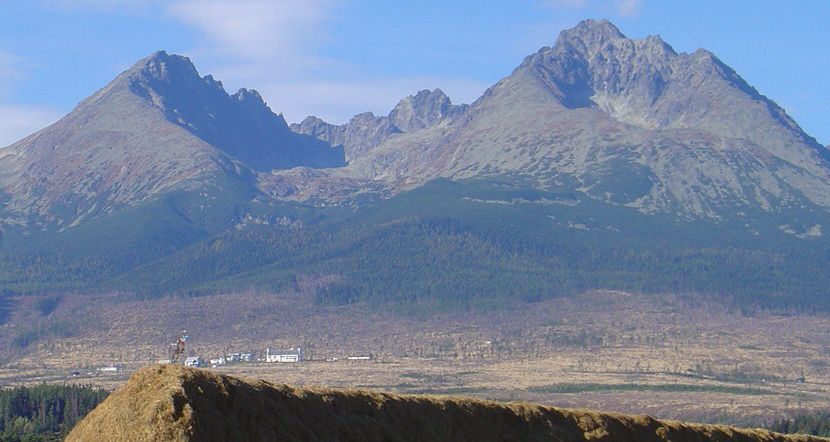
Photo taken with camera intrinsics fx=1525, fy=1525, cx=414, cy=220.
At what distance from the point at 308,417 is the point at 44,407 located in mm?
78447

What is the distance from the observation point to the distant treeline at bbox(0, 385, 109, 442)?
302 ft

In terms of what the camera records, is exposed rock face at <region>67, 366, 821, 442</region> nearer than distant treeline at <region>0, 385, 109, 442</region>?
Yes

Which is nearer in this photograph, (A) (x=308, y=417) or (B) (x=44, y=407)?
(A) (x=308, y=417)

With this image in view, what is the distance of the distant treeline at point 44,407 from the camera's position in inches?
3622

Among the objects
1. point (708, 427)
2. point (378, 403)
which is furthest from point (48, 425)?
point (378, 403)

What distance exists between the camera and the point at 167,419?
72.3 ft

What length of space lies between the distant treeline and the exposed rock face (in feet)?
192

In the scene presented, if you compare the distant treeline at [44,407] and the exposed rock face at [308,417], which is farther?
the distant treeline at [44,407]

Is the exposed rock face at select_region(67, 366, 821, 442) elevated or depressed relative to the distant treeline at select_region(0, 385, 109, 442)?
elevated

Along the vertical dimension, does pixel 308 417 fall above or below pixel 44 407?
above

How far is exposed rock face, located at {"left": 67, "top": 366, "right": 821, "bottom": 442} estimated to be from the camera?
2230 centimetres

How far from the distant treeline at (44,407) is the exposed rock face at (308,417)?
5860cm

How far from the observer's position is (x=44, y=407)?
330ft

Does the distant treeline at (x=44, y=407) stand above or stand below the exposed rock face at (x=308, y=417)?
below
